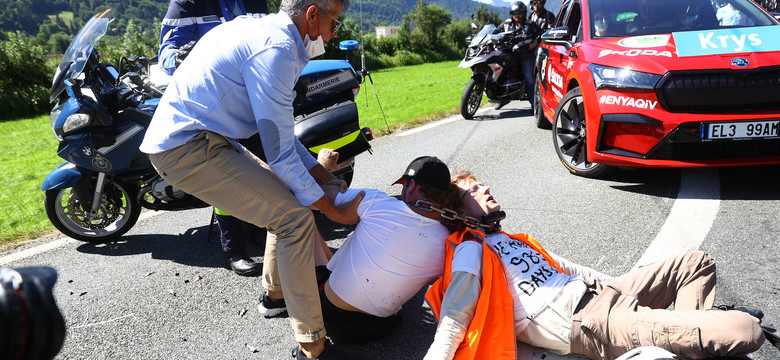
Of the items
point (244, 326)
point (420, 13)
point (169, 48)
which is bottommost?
point (420, 13)

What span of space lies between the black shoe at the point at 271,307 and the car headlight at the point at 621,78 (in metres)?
3.00

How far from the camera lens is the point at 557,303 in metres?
2.29

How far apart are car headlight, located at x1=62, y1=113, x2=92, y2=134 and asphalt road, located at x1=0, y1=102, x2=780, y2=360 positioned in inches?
36.3

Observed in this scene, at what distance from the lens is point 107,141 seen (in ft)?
12.8

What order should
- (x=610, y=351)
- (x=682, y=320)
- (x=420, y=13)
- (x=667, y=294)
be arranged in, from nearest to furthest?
(x=682, y=320) < (x=610, y=351) < (x=667, y=294) < (x=420, y=13)

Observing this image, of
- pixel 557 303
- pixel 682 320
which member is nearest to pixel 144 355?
pixel 557 303

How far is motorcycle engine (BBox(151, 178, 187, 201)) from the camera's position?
13.1ft

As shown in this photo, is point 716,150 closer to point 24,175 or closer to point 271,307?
point 271,307

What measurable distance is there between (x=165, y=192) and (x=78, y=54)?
1204mm

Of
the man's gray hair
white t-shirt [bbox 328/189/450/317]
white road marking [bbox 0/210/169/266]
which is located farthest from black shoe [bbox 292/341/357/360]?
white road marking [bbox 0/210/169/266]

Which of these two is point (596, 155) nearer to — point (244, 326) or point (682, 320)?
point (682, 320)

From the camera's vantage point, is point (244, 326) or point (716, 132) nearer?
point (244, 326)

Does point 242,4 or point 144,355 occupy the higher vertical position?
point 242,4

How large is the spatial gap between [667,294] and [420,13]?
5827 centimetres
